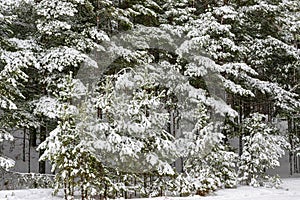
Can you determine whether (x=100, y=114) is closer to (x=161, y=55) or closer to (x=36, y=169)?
(x=161, y=55)

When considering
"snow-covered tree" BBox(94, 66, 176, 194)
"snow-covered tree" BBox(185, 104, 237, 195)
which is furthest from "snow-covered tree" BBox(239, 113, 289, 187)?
"snow-covered tree" BBox(94, 66, 176, 194)

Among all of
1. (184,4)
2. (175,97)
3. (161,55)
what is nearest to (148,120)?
(175,97)

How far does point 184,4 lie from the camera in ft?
45.5

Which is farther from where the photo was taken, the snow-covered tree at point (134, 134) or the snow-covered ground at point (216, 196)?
the snow-covered tree at point (134, 134)

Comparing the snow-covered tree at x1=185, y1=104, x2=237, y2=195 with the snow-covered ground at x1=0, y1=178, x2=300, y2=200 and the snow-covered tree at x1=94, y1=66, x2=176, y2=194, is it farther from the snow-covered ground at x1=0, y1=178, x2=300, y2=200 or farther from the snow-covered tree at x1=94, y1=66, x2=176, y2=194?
the snow-covered tree at x1=94, y1=66, x2=176, y2=194

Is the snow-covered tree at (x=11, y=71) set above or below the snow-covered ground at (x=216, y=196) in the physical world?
above

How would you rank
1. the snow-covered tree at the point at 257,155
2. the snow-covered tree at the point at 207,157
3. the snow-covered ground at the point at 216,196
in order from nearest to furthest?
the snow-covered ground at the point at 216,196, the snow-covered tree at the point at 207,157, the snow-covered tree at the point at 257,155

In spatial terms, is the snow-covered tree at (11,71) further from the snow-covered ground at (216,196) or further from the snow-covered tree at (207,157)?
the snow-covered tree at (207,157)

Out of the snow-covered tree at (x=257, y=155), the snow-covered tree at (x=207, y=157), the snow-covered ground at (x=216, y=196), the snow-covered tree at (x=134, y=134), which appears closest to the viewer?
the snow-covered ground at (x=216, y=196)

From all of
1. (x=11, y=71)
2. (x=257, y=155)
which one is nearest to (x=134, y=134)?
(x=11, y=71)

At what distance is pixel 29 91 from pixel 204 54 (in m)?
6.49

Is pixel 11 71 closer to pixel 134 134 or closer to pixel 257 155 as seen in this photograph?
pixel 134 134

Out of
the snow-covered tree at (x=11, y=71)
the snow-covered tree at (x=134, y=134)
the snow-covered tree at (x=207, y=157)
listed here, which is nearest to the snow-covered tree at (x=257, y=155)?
the snow-covered tree at (x=207, y=157)

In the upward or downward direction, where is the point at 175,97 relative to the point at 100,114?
upward
